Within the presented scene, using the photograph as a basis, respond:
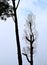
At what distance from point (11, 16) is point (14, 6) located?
640 mm

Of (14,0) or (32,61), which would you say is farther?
(32,61)

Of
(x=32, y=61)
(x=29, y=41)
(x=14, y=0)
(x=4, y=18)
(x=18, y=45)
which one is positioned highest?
(x=14, y=0)

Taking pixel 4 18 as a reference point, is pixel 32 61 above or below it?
below

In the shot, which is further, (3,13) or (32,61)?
(32,61)

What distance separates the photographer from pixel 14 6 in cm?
1700

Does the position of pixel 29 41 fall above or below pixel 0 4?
below

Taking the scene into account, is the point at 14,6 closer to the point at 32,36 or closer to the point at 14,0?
the point at 14,0

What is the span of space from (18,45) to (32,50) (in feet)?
28.5

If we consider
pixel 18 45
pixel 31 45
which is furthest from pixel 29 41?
pixel 18 45

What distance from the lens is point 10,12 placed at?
17.0m

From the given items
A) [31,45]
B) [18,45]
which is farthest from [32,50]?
[18,45]

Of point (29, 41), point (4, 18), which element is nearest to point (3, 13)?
point (4, 18)

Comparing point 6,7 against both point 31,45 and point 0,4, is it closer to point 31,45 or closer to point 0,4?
point 0,4

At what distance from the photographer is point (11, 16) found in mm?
17047
